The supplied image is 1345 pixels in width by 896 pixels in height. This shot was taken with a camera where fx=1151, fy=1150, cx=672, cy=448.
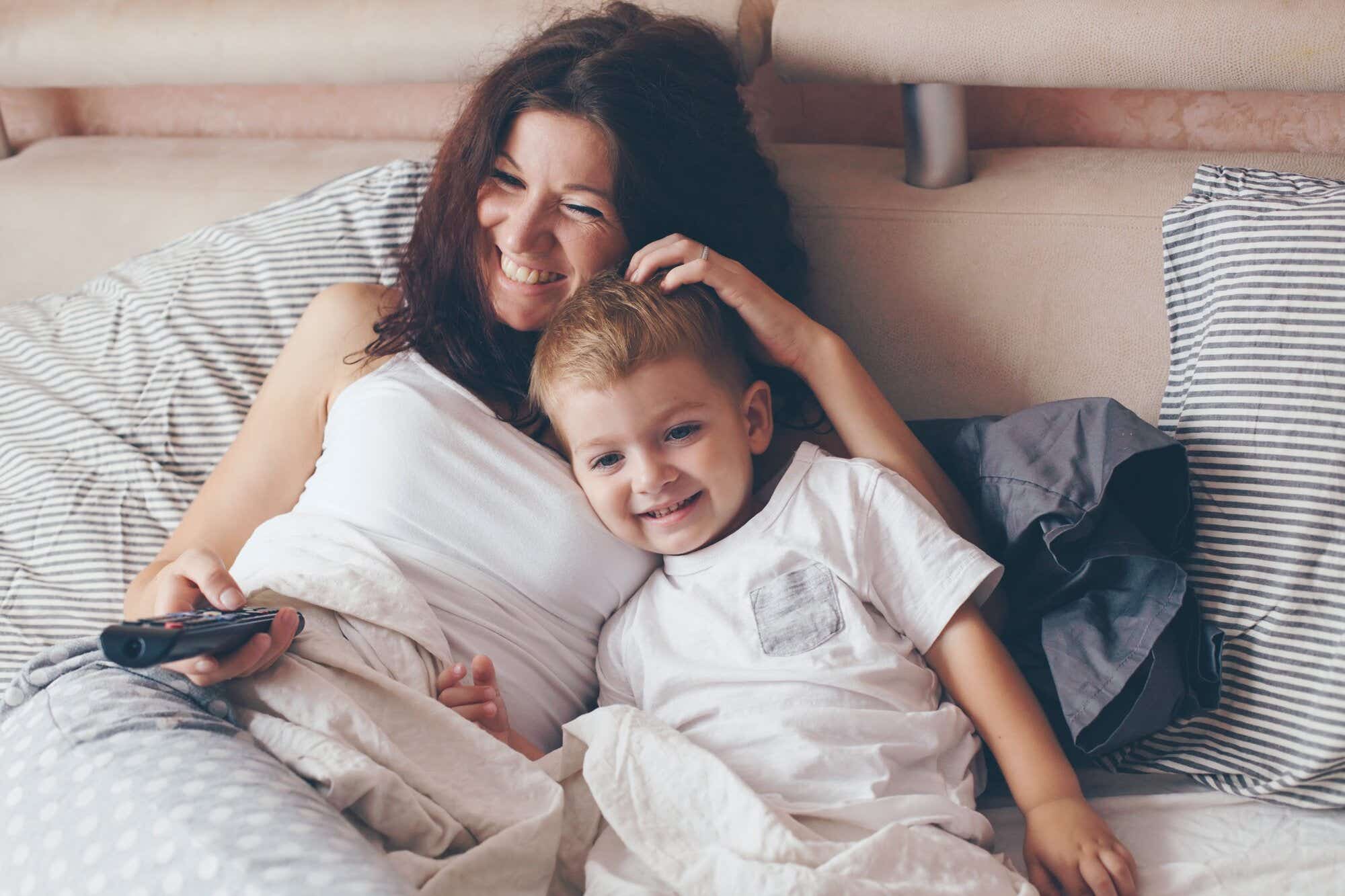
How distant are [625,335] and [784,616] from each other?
31cm

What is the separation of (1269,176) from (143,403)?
1301mm

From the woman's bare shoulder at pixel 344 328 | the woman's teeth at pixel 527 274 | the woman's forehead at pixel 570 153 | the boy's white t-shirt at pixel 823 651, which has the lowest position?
the boy's white t-shirt at pixel 823 651

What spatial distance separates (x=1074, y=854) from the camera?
0.98 meters

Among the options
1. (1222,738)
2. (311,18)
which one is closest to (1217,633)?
(1222,738)

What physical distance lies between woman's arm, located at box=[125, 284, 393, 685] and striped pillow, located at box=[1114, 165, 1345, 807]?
0.91 meters

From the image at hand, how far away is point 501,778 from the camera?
3.19 feet

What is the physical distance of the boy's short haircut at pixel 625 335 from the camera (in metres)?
1.11

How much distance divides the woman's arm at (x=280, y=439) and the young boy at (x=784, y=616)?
0.29 meters

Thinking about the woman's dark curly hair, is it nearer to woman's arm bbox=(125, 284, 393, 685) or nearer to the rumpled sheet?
woman's arm bbox=(125, 284, 393, 685)

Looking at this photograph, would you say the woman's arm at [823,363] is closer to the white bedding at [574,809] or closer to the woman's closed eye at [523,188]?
the woman's closed eye at [523,188]

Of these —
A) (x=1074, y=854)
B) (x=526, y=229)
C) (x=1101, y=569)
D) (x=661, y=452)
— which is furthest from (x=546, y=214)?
(x=1074, y=854)

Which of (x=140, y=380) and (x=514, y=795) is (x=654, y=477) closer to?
(x=514, y=795)

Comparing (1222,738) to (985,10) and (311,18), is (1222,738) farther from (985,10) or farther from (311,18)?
(311,18)

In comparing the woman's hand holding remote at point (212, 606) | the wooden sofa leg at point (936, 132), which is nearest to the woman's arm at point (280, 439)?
the woman's hand holding remote at point (212, 606)
